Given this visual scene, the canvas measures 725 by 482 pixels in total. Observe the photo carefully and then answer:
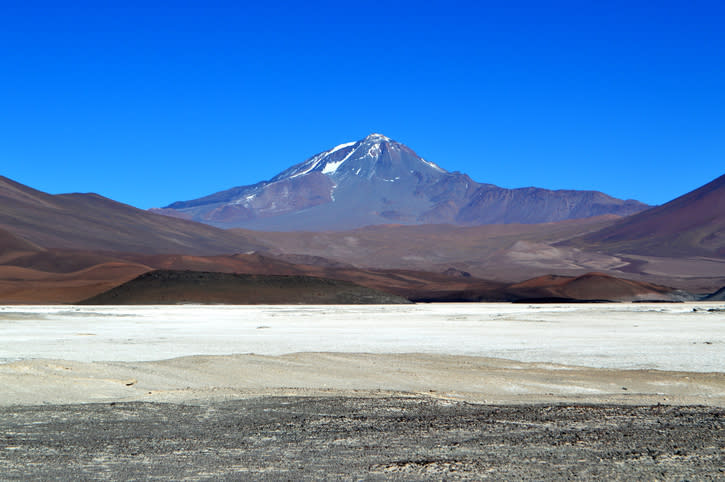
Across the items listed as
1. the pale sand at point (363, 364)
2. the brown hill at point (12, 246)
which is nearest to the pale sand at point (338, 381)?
the pale sand at point (363, 364)

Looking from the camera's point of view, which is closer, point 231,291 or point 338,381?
point 338,381

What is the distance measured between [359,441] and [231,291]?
194 ft

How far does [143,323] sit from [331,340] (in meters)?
13.3

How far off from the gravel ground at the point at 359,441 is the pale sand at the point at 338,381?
4.00 feet

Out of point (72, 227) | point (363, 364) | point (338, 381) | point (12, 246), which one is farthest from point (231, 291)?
point (72, 227)

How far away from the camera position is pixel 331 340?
86.3 feet

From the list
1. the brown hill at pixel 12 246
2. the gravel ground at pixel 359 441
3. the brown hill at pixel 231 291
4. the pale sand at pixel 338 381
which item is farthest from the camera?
the brown hill at pixel 12 246

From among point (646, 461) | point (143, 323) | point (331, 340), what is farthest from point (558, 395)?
point (143, 323)

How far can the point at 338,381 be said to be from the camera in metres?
15.4

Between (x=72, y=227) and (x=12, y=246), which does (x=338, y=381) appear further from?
(x=72, y=227)

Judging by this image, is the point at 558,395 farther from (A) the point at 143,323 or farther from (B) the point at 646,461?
(A) the point at 143,323

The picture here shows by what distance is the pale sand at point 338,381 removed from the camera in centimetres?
1293

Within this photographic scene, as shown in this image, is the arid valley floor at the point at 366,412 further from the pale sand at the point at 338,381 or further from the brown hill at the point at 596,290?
the brown hill at the point at 596,290

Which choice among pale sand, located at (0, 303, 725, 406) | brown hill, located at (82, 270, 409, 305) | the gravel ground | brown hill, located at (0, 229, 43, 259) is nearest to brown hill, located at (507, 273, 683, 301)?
brown hill, located at (82, 270, 409, 305)
